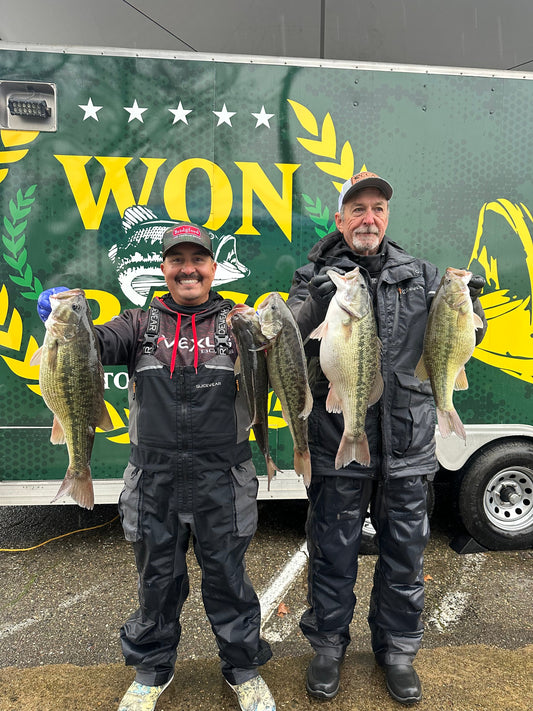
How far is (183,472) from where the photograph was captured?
7.04ft

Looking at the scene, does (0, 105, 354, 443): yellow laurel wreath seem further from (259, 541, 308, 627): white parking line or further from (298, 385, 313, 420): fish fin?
(259, 541, 308, 627): white parking line

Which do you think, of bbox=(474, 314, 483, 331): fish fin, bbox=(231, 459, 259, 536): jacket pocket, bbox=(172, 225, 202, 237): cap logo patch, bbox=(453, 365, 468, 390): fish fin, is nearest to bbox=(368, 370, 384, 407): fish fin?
bbox=(453, 365, 468, 390): fish fin

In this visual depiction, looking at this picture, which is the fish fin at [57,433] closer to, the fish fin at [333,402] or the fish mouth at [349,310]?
the fish fin at [333,402]

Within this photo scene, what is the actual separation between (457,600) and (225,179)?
12.0ft

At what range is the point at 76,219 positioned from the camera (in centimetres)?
355

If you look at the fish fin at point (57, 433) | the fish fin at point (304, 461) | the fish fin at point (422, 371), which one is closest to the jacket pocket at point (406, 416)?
the fish fin at point (422, 371)

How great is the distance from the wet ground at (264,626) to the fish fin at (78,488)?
1.18 metres

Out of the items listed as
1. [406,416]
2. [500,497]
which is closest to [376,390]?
[406,416]

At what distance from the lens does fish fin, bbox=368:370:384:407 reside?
2121 millimetres

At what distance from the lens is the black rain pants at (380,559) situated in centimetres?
240

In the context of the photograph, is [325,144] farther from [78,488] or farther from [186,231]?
[78,488]

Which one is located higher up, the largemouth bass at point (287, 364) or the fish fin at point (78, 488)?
the largemouth bass at point (287, 364)

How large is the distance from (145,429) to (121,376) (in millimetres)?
1691

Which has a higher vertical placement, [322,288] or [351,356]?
[322,288]
